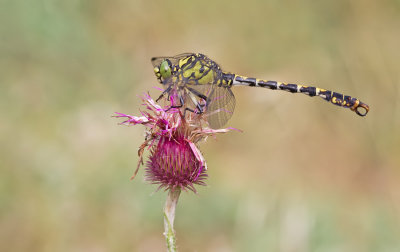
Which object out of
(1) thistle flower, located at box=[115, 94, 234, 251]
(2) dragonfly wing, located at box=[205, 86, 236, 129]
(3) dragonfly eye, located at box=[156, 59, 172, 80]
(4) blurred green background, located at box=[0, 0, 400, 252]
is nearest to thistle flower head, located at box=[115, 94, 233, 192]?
(1) thistle flower, located at box=[115, 94, 234, 251]

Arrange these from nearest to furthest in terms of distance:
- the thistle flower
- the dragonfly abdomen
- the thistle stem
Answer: the thistle stem → the thistle flower → the dragonfly abdomen

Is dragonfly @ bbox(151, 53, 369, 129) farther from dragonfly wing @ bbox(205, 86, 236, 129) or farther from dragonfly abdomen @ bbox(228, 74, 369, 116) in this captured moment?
dragonfly abdomen @ bbox(228, 74, 369, 116)

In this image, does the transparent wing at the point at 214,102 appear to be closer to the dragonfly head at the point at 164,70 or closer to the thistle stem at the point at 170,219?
the dragonfly head at the point at 164,70

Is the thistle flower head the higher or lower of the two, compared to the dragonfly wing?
lower

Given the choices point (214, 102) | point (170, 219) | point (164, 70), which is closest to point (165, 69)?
point (164, 70)

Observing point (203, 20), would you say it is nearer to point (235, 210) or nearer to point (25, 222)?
point (235, 210)
